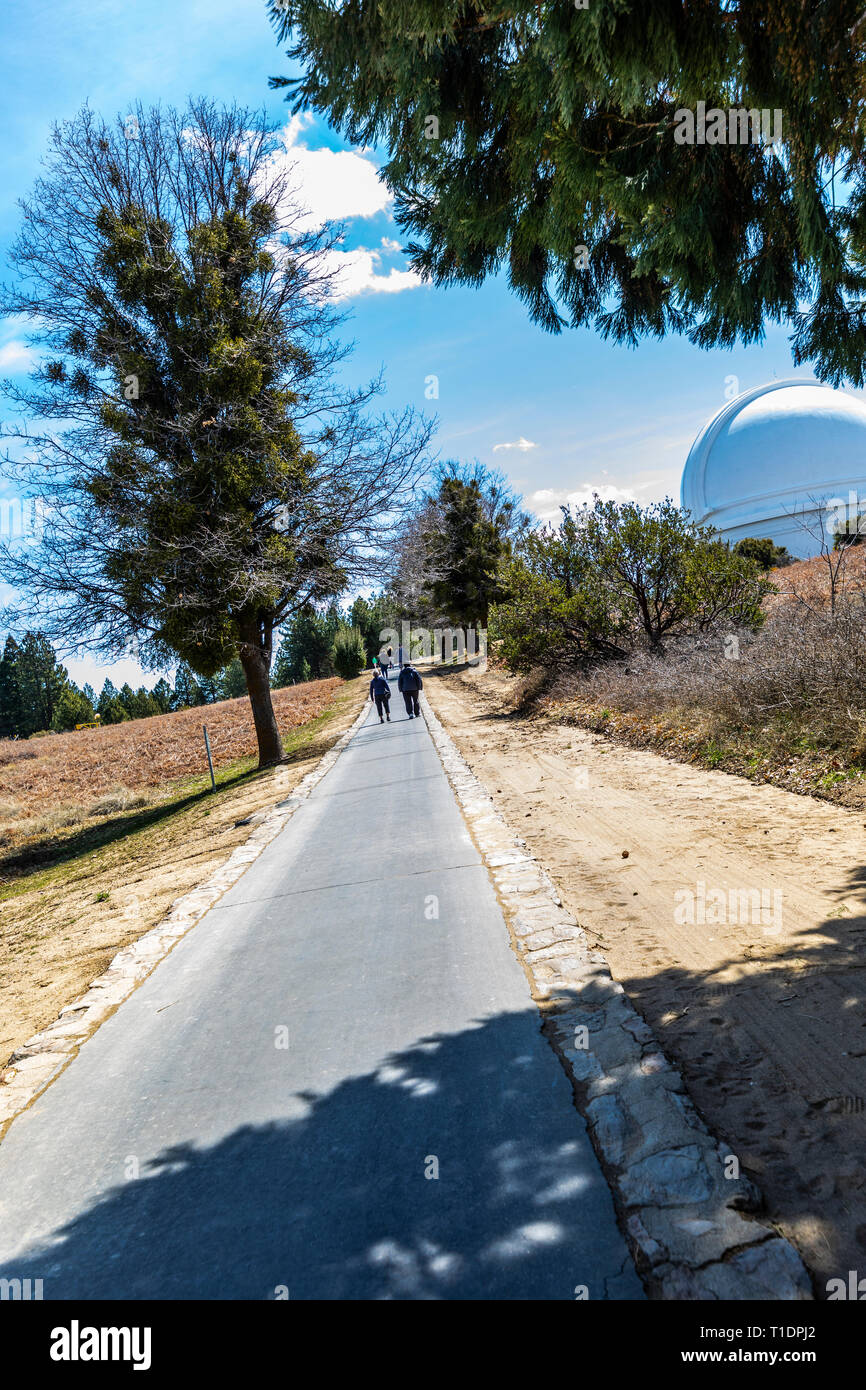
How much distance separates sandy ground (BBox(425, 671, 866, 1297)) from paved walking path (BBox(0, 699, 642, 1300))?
2.04 feet

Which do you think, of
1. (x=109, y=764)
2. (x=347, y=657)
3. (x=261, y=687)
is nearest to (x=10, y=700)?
(x=347, y=657)

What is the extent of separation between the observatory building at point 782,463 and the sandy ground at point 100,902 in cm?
3895

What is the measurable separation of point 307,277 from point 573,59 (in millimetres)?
16048

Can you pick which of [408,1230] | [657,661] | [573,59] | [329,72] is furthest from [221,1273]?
[657,661]

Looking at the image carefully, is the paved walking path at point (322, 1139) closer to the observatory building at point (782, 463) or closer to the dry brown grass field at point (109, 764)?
the dry brown grass field at point (109, 764)

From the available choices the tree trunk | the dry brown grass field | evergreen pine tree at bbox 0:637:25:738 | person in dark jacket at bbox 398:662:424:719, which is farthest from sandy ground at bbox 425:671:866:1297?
evergreen pine tree at bbox 0:637:25:738

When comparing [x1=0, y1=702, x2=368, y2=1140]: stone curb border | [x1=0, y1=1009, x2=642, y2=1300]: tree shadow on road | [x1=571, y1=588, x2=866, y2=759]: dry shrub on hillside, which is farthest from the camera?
[x1=571, y1=588, x2=866, y2=759]: dry shrub on hillside

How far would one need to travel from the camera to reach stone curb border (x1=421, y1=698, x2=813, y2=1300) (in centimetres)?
218

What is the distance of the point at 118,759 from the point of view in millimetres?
28266

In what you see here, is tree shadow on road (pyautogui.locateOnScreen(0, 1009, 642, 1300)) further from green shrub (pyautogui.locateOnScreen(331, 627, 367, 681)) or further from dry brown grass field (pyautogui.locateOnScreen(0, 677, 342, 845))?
green shrub (pyautogui.locateOnScreen(331, 627, 367, 681))

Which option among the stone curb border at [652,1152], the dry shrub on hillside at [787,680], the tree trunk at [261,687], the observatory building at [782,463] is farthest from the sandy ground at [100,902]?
the observatory building at [782,463]

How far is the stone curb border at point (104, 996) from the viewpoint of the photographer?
4.02 meters

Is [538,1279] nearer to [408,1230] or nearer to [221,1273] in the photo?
[408,1230]

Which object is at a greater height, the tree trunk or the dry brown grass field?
the tree trunk
